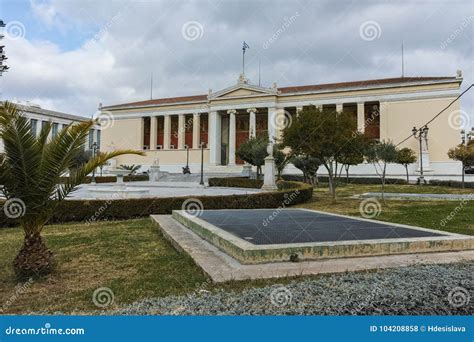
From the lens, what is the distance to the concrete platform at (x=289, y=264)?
4719 mm

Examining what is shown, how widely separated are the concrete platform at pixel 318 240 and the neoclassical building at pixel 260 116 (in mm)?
32050

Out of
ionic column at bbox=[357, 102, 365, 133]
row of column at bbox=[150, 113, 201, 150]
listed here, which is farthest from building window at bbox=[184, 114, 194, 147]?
ionic column at bbox=[357, 102, 365, 133]

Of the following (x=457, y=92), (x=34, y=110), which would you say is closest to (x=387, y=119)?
(x=457, y=92)

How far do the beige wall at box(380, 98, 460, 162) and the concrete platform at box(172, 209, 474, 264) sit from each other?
3895 centimetres

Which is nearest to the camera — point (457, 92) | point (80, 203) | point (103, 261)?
point (103, 261)

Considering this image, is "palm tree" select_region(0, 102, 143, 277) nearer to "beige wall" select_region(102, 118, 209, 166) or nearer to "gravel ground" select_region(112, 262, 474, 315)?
"gravel ground" select_region(112, 262, 474, 315)

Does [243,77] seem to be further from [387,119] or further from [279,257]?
[279,257]

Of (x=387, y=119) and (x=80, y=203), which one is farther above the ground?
(x=387, y=119)

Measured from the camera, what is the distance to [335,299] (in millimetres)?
3637

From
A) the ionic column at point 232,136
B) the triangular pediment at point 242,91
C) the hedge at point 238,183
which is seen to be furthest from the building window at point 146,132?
the hedge at point 238,183

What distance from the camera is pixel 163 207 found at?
1270cm

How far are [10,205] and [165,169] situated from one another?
49.9 m

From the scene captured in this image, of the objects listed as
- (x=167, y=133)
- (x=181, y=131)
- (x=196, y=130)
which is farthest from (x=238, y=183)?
(x=167, y=133)

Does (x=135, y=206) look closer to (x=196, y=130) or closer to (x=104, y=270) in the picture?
(x=104, y=270)
